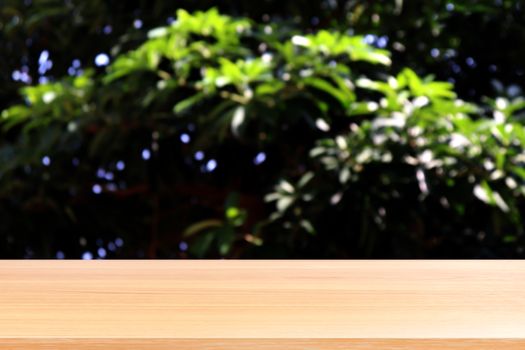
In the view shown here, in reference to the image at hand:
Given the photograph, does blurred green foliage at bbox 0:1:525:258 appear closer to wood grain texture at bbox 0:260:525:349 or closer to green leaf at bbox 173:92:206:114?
green leaf at bbox 173:92:206:114

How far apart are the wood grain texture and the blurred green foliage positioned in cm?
125

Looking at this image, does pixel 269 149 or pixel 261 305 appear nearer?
pixel 261 305

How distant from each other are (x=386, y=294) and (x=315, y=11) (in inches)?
83.8

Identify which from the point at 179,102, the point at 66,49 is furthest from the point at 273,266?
the point at 66,49

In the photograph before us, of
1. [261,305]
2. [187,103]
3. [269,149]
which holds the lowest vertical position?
[269,149]

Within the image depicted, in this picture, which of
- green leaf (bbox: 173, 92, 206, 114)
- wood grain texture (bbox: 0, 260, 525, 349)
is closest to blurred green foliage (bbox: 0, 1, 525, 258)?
green leaf (bbox: 173, 92, 206, 114)

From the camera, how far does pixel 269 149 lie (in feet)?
7.23

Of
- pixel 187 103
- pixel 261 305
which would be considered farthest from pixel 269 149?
pixel 261 305

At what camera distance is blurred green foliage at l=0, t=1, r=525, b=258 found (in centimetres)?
180

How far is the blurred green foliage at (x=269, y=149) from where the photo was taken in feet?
5.91

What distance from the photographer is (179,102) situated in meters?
1.98

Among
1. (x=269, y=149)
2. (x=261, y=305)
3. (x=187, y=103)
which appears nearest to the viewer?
(x=261, y=305)

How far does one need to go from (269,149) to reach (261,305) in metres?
1.79

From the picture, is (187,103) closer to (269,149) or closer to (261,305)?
(269,149)
